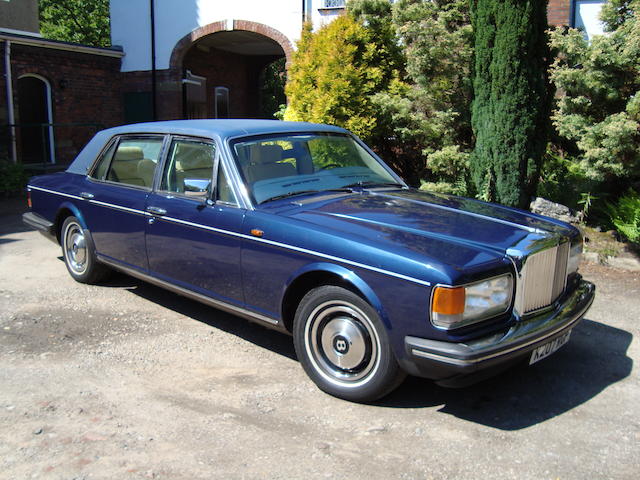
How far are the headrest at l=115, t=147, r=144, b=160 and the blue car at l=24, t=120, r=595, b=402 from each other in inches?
0.8

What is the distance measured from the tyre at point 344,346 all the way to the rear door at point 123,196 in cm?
192

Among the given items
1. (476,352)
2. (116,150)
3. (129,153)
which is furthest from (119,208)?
(476,352)

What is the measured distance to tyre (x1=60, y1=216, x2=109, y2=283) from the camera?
5.98 meters

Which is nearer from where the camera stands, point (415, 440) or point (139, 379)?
point (415, 440)

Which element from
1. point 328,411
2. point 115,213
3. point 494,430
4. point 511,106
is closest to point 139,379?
point 328,411

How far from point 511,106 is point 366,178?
140 inches

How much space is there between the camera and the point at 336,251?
3697 millimetres

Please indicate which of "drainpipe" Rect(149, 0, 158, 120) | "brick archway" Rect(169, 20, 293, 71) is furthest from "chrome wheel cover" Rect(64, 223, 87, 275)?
"drainpipe" Rect(149, 0, 158, 120)

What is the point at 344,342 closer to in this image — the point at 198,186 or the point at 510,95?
the point at 198,186

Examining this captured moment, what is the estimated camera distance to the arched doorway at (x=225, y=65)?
603 inches

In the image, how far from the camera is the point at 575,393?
4012 millimetres

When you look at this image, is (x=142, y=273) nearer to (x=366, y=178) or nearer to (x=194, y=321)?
(x=194, y=321)

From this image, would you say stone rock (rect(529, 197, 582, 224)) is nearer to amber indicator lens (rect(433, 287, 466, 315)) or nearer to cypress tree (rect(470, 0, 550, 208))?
cypress tree (rect(470, 0, 550, 208))

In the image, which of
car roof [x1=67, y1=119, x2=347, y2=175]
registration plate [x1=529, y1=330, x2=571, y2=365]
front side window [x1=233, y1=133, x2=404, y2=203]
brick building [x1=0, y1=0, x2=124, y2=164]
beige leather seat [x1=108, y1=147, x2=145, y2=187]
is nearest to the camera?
registration plate [x1=529, y1=330, x2=571, y2=365]
